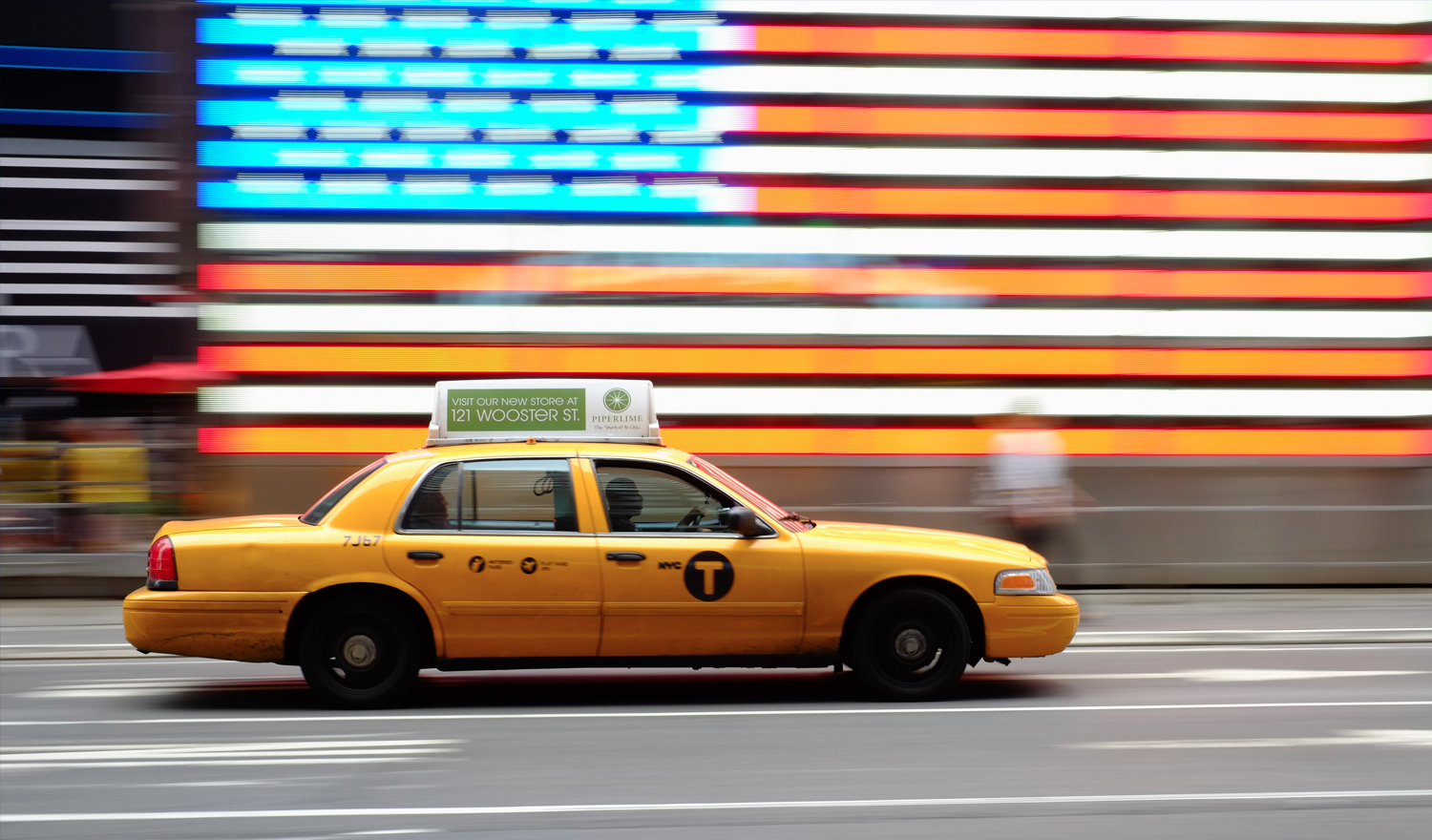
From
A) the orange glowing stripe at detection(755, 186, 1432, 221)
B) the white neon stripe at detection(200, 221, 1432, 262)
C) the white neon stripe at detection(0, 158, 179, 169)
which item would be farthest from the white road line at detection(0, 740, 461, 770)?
the white neon stripe at detection(0, 158, 179, 169)

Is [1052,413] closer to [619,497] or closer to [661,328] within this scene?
[661,328]

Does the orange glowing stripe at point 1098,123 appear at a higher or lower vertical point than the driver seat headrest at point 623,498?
higher

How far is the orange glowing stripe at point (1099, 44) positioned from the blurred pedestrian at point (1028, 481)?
431cm

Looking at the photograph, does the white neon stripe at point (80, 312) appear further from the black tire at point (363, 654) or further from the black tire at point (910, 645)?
the black tire at point (910, 645)

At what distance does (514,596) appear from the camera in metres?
6.75

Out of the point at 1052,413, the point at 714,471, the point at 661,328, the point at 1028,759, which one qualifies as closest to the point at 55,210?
the point at 661,328

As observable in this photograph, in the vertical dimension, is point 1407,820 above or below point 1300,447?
below

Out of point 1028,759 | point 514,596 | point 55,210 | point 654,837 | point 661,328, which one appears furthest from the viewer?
point 55,210

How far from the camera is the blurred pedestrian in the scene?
33.2ft

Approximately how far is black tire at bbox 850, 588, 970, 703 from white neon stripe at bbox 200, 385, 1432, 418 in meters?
5.88

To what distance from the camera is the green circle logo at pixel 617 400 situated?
295 inches

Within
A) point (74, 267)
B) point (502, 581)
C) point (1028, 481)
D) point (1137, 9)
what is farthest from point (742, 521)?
point (74, 267)

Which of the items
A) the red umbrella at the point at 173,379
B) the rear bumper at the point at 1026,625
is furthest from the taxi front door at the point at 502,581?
the red umbrella at the point at 173,379

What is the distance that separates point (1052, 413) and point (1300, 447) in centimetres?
236
